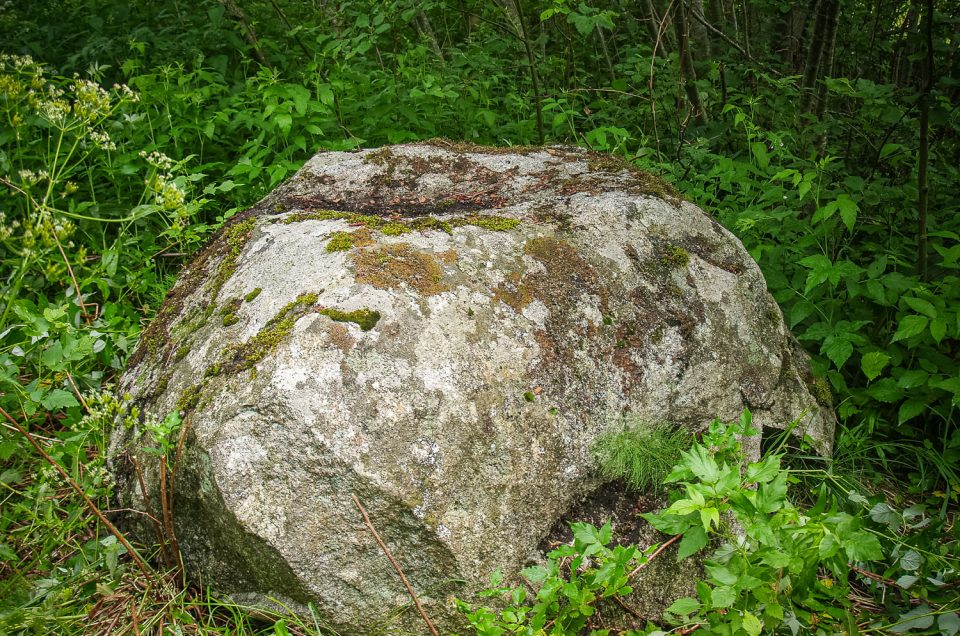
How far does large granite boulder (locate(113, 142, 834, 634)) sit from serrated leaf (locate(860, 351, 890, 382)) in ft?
0.78

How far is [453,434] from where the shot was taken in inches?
80.2

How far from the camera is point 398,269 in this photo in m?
2.30

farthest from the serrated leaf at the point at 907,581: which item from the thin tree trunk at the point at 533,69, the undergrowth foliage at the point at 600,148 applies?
the thin tree trunk at the point at 533,69

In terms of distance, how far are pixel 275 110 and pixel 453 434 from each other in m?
2.47

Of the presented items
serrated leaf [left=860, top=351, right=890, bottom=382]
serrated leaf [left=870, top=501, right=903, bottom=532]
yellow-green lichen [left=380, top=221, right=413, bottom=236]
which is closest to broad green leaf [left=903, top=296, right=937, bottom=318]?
serrated leaf [left=860, top=351, right=890, bottom=382]

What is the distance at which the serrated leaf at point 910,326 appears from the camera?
2.77 meters

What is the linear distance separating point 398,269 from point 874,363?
2.16 meters

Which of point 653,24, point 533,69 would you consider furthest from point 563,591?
point 653,24

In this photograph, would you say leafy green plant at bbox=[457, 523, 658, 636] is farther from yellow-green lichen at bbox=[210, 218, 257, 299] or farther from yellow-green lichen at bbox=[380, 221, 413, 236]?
yellow-green lichen at bbox=[210, 218, 257, 299]

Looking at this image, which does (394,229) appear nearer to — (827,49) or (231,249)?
(231,249)

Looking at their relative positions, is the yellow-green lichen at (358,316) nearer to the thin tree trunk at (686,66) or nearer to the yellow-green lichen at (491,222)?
the yellow-green lichen at (491,222)

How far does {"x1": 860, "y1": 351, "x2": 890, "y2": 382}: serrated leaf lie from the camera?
115 inches

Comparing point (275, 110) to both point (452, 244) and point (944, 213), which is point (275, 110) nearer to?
point (452, 244)

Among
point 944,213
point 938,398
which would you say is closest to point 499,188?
point 938,398
